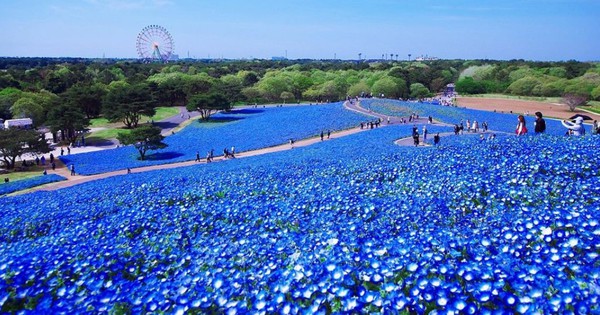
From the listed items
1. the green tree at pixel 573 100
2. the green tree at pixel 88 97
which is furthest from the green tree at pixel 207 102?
the green tree at pixel 573 100

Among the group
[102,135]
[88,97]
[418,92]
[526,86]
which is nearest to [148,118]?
[88,97]

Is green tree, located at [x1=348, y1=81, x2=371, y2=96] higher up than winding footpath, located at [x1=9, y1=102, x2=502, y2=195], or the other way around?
green tree, located at [x1=348, y1=81, x2=371, y2=96]

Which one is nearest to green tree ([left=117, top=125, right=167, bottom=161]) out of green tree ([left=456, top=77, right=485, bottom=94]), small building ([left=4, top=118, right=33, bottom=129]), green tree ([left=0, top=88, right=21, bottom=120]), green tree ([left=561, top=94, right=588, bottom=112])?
small building ([left=4, top=118, right=33, bottom=129])

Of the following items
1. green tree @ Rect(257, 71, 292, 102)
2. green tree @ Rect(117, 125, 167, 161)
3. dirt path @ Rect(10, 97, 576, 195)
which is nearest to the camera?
dirt path @ Rect(10, 97, 576, 195)

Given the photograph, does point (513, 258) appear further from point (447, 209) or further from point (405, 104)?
point (405, 104)

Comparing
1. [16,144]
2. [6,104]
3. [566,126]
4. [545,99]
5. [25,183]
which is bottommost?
[25,183]

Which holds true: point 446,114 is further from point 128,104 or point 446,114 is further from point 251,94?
point 251,94

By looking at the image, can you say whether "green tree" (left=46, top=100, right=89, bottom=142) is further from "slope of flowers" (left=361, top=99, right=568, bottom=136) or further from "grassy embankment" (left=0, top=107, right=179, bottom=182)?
"slope of flowers" (left=361, top=99, right=568, bottom=136)
